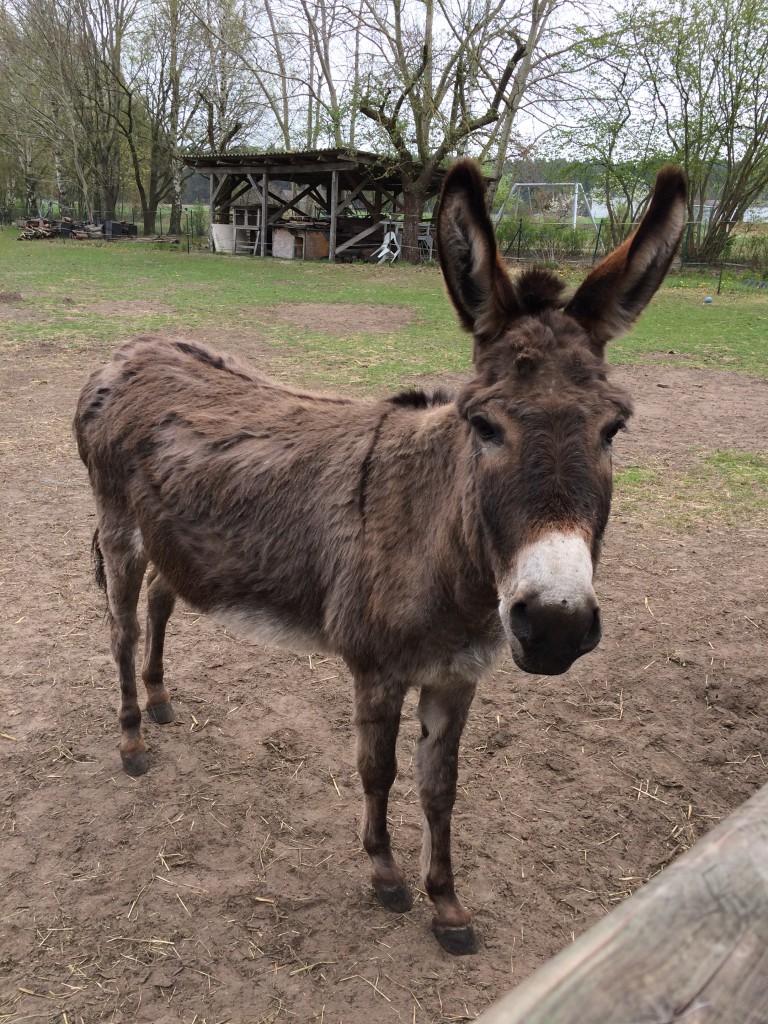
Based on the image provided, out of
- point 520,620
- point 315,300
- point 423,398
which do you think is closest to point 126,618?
point 423,398

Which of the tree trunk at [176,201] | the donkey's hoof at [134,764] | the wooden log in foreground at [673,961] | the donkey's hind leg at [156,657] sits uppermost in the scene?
the tree trunk at [176,201]

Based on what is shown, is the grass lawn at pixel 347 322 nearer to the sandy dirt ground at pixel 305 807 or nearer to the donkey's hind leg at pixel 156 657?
the sandy dirt ground at pixel 305 807

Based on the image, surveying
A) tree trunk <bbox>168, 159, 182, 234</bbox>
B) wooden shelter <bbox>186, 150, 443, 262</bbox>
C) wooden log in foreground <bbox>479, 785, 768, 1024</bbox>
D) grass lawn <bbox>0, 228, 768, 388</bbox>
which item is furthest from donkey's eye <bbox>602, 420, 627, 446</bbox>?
tree trunk <bbox>168, 159, 182, 234</bbox>

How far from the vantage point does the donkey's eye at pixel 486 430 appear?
71.6 inches

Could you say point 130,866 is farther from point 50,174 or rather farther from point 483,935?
point 50,174

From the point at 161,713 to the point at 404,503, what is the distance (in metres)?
1.92

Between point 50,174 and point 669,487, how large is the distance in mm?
57023

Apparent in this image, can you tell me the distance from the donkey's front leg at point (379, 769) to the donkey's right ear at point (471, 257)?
1.24 meters

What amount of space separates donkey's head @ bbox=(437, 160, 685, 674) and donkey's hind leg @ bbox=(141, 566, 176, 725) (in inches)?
80.3

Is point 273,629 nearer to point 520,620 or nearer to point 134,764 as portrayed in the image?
point 134,764

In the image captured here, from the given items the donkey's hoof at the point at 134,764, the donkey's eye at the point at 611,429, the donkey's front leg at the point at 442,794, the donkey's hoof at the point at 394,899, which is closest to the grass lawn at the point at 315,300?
the donkey's hoof at the point at 134,764

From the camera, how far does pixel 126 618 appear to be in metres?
3.19

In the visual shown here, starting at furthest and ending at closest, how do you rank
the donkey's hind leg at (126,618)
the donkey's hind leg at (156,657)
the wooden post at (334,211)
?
the wooden post at (334,211) → the donkey's hind leg at (156,657) → the donkey's hind leg at (126,618)

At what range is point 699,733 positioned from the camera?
3391 mm
